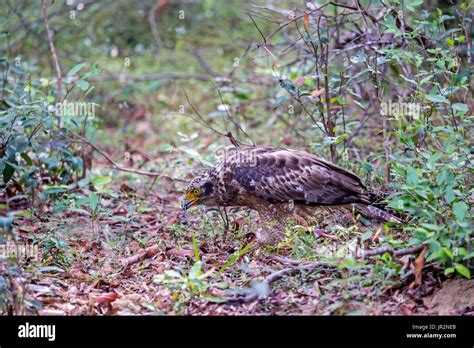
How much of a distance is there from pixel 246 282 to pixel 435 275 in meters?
1.47

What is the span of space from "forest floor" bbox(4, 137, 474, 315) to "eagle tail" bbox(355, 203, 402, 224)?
5.7 inches

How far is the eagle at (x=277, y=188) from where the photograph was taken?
6.55m

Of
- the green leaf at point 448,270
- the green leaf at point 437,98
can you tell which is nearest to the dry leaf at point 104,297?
the green leaf at point 448,270

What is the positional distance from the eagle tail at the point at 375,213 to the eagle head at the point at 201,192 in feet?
4.44

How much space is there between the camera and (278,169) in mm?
6719

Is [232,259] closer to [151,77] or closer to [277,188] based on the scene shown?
[277,188]

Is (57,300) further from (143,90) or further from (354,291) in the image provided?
(143,90)

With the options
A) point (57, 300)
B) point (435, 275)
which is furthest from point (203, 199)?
point (435, 275)

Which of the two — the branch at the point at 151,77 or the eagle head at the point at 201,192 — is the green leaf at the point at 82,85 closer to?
the eagle head at the point at 201,192

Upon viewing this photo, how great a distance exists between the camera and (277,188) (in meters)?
6.61

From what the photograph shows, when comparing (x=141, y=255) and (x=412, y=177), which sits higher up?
(x=412, y=177)

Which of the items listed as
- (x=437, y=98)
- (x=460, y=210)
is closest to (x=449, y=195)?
(x=460, y=210)

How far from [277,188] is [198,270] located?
1.55m

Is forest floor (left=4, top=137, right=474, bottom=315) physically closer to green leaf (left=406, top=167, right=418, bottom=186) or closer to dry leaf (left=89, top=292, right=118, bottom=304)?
dry leaf (left=89, top=292, right=118, bottom=304)
